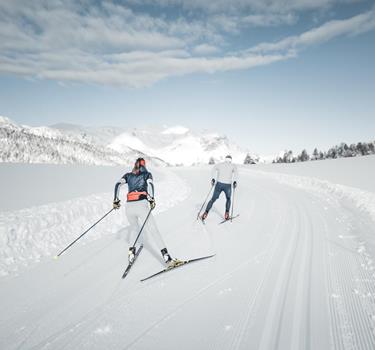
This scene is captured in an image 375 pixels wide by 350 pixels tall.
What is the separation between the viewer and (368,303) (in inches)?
154

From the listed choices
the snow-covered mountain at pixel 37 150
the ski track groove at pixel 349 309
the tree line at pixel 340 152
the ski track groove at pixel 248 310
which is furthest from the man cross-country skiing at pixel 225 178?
the snow-covered mountain at pixel 37 150

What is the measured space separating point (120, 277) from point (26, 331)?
169 centimetres

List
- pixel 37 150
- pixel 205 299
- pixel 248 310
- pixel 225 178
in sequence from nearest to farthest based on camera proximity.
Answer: pixel 248 310 < pixel 205 299 < pixel 225 178 < pixel 37 150

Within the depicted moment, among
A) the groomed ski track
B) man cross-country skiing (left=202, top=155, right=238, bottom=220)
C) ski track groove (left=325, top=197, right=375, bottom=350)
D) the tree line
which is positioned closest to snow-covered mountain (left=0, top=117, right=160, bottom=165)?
the tree line

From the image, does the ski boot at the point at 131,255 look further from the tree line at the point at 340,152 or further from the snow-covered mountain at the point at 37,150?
the snow-covered mountain at the point at 37,150

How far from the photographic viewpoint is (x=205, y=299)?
4066 mm

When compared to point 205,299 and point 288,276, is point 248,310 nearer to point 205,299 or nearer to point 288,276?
point 205,299

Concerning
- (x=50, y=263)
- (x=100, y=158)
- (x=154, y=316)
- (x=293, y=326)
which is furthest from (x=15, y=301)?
(x=100, y=158)

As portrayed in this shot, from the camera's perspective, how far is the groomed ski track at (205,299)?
3.23 metres

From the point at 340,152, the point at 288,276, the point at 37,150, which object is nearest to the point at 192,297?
the point at 288,276

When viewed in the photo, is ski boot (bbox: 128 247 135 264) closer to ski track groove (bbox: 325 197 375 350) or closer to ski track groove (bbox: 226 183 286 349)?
ski track groove (bbox: 226 183 286 349)

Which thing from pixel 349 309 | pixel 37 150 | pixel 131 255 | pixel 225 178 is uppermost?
pixel 37 150

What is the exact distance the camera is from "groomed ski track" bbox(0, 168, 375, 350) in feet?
10.6

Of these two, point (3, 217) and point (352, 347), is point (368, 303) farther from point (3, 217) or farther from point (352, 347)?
point (3, 217)
